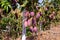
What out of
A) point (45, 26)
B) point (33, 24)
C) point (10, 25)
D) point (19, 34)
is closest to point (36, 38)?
point (19, 34)

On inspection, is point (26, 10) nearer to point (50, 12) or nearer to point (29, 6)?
point (29, 6)

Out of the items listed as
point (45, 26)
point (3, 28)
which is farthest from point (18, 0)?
point (45, 26)

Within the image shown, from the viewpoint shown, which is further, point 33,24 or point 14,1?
point 33,24

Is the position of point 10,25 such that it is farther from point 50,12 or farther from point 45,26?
point 45,26

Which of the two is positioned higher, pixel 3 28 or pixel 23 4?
pixel 23 4

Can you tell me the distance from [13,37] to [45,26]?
7.37 feet

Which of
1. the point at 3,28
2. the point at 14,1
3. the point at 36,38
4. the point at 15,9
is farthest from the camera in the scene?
the point at 36,38

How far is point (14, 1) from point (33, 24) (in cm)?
40

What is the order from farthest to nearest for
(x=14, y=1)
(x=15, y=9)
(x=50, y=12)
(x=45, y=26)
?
1. (x=45, y=26)
2. (x=50, y=12)
3. (x=15, y=9)
4. (x=14, y=1)

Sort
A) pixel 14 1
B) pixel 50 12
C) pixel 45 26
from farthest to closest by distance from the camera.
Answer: pixel 45 26 < pixel 50 12 < pixel 14 1

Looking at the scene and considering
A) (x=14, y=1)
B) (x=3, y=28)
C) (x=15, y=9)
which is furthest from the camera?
(x=3, y=28)

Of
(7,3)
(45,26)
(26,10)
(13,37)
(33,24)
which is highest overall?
(7,3)

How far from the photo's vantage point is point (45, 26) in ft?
22.7

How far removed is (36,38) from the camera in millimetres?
5199
